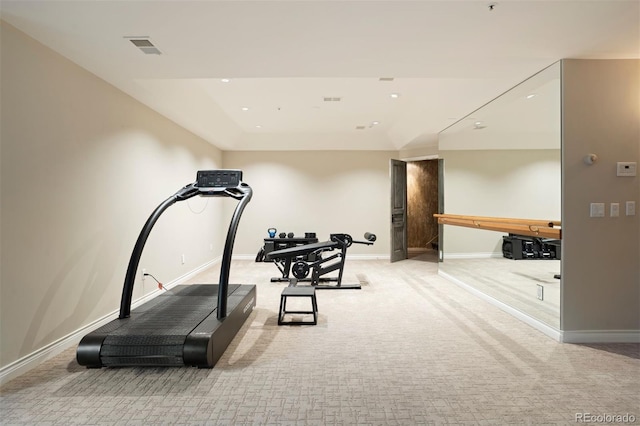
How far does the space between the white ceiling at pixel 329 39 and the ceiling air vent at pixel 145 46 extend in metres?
0.05

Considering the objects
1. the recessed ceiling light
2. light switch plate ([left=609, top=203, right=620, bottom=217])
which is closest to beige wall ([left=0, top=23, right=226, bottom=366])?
the recessed ceiling light

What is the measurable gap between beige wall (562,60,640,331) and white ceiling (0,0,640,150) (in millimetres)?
330

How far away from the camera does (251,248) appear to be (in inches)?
334

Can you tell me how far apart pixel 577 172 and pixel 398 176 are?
4820 mm

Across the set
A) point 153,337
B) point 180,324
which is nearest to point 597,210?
point 180,324

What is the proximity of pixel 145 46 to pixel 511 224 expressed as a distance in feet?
14.2

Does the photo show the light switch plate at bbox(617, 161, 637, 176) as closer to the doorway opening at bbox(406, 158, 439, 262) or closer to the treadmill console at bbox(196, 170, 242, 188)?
the treadmill console at bbox(196, 170, 242, 188)

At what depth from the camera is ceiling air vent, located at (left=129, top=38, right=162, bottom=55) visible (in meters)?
2.85

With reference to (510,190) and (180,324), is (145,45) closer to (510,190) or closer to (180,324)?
(180,324)

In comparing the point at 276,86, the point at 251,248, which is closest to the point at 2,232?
the point at 276,86

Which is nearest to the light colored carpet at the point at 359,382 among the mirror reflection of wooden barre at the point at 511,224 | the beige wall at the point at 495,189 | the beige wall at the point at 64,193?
the beige wall at the point at 64,193

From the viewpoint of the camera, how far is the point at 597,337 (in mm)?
3273

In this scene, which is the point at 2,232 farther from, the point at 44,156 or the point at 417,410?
the point at 417,410

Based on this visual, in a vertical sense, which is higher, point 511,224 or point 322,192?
point 322,192
